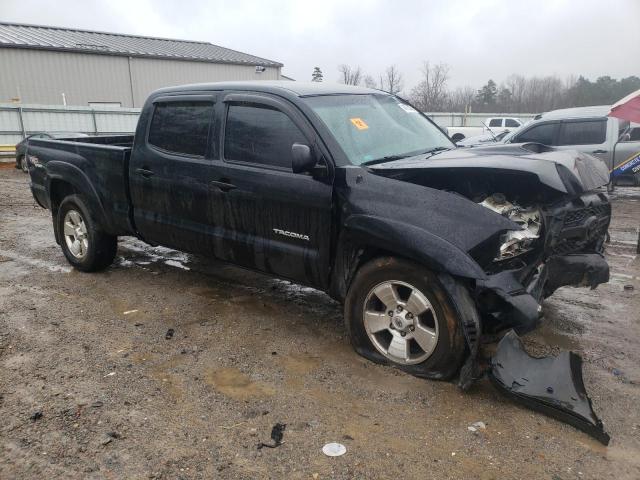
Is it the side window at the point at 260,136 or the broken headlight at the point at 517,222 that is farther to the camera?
the side window at the point at 260,136

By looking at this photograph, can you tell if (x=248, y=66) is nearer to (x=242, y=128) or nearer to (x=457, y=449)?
(x=242, y=128)

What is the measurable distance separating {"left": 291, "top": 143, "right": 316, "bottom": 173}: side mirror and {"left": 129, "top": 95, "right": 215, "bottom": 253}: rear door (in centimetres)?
109

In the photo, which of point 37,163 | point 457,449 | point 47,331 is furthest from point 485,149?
point 37,163

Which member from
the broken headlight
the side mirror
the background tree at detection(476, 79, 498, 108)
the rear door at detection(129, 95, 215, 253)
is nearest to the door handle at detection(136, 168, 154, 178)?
the rear door at detection(129, 95, 215, 253)

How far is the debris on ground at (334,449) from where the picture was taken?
9.04ft

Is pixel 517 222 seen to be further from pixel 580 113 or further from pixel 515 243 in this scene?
pixel 580 113

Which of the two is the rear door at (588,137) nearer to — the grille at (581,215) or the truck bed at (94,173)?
the grille at (581,215)

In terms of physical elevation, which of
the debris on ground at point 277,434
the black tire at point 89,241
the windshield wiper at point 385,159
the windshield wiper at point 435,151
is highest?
the windshield wiper at point 435,151

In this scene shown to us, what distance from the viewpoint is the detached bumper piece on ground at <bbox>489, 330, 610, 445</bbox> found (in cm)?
293

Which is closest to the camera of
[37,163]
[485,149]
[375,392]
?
[375,392]

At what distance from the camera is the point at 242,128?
4.24m

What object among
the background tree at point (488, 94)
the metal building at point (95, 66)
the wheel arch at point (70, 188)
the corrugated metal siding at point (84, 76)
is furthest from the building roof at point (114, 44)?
the background tree at point (488, 94)

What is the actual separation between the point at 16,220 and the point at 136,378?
6.91 meters

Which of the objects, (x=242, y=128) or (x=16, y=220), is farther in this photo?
(x=16, y=220)
